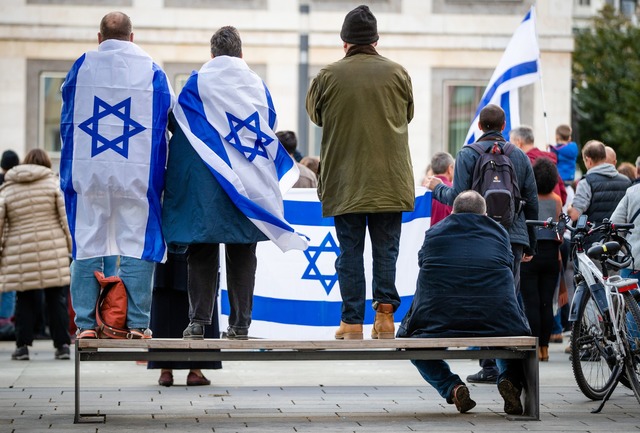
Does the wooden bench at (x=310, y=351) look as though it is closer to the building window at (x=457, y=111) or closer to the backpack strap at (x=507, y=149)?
the backpack strap at (x=507, y=149)

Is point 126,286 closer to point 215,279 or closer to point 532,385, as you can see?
point 215,279

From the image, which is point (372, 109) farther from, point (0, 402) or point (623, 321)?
point (0, 402)

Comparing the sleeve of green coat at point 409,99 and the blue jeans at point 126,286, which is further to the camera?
the sleeve of green coat at point 409,99

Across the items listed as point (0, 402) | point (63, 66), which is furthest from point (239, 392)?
point (63, 66)

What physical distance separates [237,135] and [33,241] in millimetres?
6315

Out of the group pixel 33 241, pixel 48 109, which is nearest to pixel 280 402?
pixel 33 241

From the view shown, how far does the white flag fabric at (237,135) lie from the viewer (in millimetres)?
8539

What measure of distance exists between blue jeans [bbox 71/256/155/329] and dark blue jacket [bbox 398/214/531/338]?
5.48ft

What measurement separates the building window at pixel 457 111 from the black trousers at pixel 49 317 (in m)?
16.0

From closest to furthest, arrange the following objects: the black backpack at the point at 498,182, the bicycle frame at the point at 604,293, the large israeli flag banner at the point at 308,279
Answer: the bicycle frame at the point at 604,293, the black backpack at the point at 498,182, the large israeli flag banner at the point at 308,279

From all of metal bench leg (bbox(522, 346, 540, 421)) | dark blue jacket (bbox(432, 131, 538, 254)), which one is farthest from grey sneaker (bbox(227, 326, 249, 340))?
dark blue jacket (bbox(432, 131, 538, 254))

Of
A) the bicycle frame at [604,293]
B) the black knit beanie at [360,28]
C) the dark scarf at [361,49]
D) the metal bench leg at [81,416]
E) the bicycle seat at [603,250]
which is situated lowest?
the metal bench leg at [81,416]

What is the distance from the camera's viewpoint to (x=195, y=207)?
8.52m

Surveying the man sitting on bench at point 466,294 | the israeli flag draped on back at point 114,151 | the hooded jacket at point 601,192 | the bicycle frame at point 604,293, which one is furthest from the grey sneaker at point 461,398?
the hooded jacket at point 601,192
